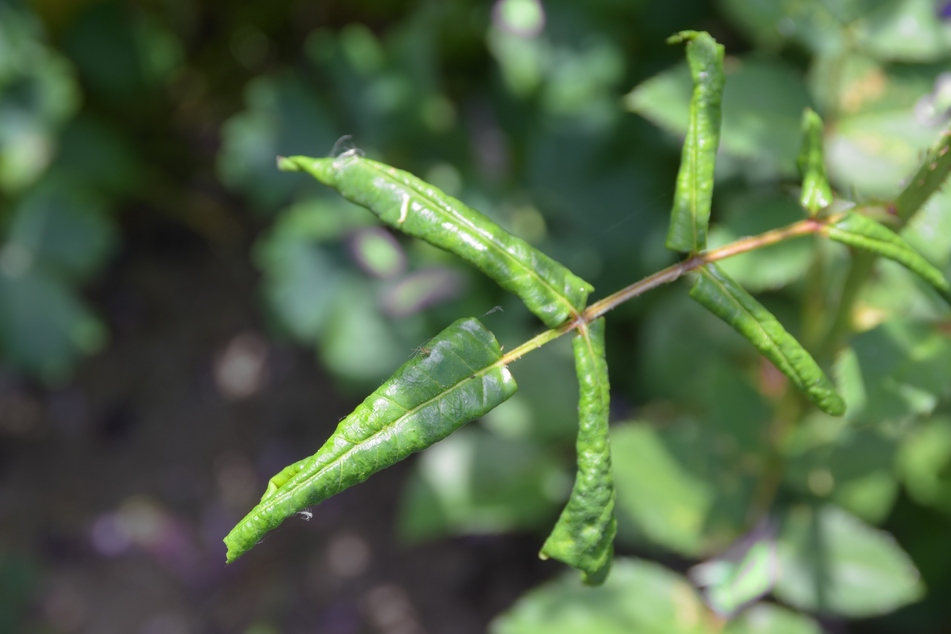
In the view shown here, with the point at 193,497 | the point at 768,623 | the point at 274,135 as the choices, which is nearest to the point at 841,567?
the point at 768,623

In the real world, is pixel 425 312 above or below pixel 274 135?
below

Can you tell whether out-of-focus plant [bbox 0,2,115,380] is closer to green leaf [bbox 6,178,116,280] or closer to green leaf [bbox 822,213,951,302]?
green leaf [bbox 6,178,116,280]

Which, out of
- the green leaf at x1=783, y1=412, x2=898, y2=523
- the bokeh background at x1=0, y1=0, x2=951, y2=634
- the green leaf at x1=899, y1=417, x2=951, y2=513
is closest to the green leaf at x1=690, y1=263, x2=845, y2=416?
the bokeh background at x1=0, y1=0, x2=951, y2=634

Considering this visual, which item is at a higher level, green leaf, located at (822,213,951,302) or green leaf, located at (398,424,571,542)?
green leaf, located at (822,213,951,302)

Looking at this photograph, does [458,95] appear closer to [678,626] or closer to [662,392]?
[662,392]

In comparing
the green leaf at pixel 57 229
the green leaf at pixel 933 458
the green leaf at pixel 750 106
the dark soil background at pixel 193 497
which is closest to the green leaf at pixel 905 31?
the green leaf at pixel 750 106

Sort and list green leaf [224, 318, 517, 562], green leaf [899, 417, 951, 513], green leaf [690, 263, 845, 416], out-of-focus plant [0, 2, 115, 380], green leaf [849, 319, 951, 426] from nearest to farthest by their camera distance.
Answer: green leaf [224, 318, 517, 562]
green leaf [690, 263, 845, 416]
green leaf [849, 319, 951, 426]
green leaf [899, 417, 951, 513]
out-of-focus plant [0, 2, 115, 380]

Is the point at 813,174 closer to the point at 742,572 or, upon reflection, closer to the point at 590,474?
the point at 590,474
